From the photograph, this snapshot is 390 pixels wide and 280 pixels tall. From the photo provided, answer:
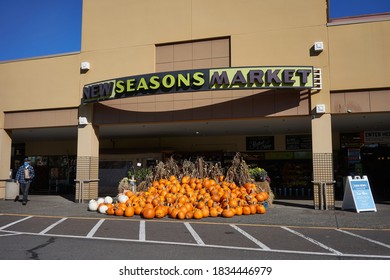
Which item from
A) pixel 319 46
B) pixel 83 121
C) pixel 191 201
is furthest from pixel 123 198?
pixel 319 46

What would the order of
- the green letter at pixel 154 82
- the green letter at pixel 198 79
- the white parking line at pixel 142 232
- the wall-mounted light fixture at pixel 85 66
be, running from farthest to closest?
the wall-mounted light fixture at pixel 85 66, the green letter at pixel 154 82, the green letter at pixel 198 79, the white parking line at pixel 142 232

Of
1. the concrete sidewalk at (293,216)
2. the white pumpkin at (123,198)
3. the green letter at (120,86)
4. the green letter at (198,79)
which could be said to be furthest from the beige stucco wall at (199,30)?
the white pumpkin at (123,198)

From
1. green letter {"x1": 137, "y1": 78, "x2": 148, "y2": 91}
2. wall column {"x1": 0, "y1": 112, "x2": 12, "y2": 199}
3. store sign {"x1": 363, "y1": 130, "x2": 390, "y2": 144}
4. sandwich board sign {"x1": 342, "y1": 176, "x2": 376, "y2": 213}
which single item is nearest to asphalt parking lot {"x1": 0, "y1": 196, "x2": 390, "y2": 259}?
sandwich board sign {"x1": 342, "y1": 176, "x2": 376, "y2": 213}

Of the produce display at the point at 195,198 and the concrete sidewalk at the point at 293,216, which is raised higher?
the produce display at the point at 195,198

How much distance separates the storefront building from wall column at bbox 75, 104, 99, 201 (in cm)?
5

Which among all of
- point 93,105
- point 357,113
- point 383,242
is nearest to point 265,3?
point 357,113

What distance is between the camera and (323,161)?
473 inches

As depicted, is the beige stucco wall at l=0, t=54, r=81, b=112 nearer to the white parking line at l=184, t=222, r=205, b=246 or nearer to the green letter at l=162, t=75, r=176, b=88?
the green letter at l=162, t=75, r=176, b=88

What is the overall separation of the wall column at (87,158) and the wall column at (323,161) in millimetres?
9220

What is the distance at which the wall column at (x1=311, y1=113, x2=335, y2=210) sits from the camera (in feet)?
39.0

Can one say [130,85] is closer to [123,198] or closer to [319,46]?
[123,198]

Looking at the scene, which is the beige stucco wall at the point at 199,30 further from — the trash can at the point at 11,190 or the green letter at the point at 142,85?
the trash can at the point at 11,190

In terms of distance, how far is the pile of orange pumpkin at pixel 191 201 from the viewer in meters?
10.3

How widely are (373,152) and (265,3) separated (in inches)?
430
